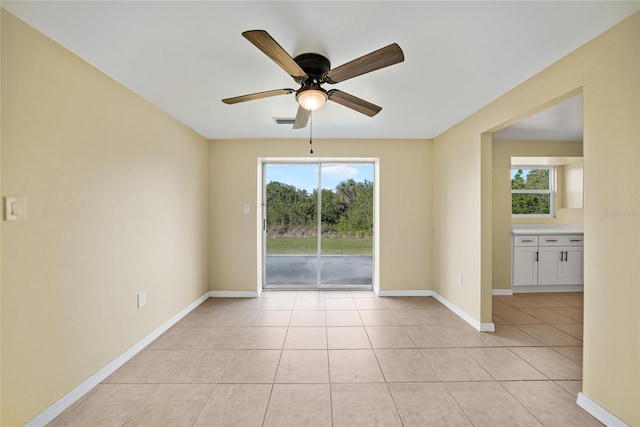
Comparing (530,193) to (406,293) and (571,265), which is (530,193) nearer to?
(571,265)

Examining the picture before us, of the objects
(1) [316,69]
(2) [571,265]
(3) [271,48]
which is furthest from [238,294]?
(2) [571,265]

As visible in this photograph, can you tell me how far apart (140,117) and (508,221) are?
499 cm

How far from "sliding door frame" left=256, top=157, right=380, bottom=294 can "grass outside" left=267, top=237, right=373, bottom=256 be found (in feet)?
0.46

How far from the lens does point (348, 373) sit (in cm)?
224

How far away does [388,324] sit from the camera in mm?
3211

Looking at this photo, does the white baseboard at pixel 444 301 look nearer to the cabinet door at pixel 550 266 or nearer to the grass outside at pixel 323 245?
the grass outside at pixel 323 245

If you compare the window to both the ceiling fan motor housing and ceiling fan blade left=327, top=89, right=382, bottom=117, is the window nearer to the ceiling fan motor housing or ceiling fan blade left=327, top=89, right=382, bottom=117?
ceiling fan blade left=327, top=89, right=382, bottom=117

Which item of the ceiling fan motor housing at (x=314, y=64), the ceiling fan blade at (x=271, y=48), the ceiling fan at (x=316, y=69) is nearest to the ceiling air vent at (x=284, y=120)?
the ceiling fan at (x=316, y=69)

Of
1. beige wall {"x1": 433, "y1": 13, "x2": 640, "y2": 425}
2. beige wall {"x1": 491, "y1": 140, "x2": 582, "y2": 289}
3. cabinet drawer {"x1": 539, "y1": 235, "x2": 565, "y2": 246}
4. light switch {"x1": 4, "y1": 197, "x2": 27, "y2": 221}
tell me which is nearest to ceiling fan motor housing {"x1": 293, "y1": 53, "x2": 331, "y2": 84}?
beige wall {"x1": 433, "y1": 13, "x2": 640, "y2": 425}

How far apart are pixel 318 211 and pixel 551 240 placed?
366 cm

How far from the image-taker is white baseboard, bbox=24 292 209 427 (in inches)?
66.9

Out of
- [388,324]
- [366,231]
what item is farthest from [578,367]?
[366,231]

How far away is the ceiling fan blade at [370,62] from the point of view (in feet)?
4.90

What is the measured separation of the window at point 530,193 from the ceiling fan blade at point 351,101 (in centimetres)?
394
